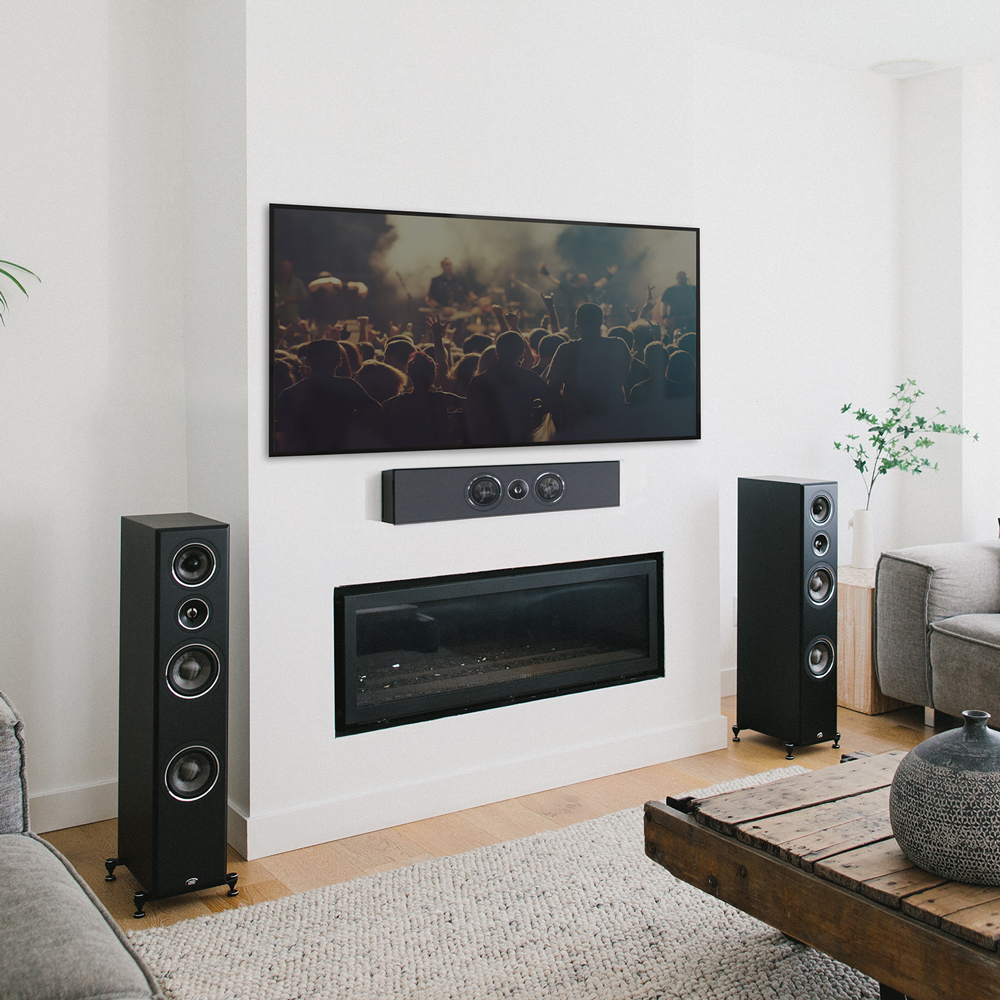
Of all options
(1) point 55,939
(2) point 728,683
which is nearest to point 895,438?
(2) point 728,683

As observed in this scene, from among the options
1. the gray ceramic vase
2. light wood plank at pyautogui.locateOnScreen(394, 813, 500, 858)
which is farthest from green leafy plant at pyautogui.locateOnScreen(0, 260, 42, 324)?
the gray ceramic vase

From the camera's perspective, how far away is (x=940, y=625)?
3523mm

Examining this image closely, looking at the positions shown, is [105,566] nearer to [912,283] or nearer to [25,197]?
[25,197]

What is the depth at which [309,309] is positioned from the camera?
276 cm

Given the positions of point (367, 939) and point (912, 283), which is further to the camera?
point (912, 283)

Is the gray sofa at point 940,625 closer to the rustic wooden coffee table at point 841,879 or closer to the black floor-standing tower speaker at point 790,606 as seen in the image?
the black floor-standing tower speaker at point 790,606

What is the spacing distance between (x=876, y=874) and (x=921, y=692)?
2129mm

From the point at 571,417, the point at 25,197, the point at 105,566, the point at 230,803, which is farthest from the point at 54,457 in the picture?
the point at 571,417

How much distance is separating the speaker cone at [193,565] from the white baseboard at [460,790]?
0.73 meters

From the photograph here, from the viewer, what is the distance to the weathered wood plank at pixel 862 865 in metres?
1.71

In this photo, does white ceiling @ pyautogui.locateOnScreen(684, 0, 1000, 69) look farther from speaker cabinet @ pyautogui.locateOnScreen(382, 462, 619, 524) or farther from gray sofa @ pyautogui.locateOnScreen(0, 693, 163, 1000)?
gray sofa @ pyautogui.locateOnScreen(0, 693, 163, 1000)

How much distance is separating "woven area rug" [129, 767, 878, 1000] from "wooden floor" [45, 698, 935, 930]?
94 mm

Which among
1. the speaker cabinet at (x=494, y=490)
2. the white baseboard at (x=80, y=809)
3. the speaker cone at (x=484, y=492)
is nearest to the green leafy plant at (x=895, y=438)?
the speaker cabinet at (x=494, y=490)

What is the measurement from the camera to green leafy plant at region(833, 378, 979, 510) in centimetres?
433
